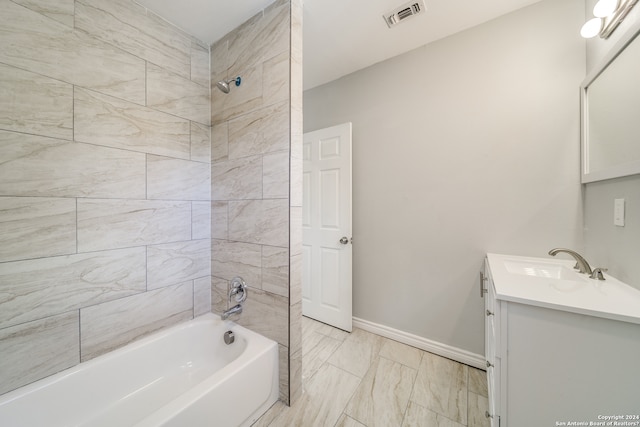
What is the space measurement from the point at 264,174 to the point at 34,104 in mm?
1121

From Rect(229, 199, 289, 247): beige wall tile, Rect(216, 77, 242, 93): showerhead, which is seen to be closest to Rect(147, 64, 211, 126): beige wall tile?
Rect(216, 77, 242, 93): showerhead

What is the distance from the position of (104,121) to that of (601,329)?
2432mm

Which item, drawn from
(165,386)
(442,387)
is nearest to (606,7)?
(442,387)

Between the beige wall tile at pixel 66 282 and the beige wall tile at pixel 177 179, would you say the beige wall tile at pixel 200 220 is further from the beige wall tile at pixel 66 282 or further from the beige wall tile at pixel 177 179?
the beige wall tile at pixel 66 282

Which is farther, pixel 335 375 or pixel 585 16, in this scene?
pixel 335 375

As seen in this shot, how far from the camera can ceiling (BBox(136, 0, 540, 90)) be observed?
141cm

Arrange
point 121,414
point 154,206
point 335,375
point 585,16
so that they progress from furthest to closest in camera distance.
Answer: point 335,375
point 154,206
point 585,16
point 121,414

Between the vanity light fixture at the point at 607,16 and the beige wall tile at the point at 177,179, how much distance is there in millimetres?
2480

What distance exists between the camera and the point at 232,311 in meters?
1.50

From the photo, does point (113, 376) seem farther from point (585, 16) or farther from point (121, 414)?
point (585, 16)

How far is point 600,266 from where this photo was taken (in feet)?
3.87

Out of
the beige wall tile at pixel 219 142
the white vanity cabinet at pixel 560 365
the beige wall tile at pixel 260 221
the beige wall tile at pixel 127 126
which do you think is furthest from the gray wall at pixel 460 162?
the beige wall tile at pixel 127 126

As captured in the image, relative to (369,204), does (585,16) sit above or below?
above

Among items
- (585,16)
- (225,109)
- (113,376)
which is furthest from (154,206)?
(585,16)
